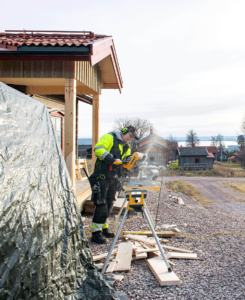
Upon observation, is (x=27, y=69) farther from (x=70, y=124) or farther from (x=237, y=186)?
(x=237, y=186)

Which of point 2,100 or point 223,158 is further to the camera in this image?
point 223,158

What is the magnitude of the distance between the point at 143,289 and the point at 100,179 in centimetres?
180

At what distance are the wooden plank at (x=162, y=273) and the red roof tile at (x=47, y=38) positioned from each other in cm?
391

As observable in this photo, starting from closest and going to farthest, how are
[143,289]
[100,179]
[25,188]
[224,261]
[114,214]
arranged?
[25,188]
[143,289]
[224,261]
[100,179]
[114,214]

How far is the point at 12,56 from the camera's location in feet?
16.0

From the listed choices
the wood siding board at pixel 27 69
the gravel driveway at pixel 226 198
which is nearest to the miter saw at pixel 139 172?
the wood siding board at pixel 27 69

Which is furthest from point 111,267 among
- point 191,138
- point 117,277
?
point 191,138

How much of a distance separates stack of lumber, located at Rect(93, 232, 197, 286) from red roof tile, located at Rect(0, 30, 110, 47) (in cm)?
367

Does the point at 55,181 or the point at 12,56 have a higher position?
the point at 12,56

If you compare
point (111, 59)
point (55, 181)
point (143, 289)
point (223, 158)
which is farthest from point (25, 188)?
point (223, 158)

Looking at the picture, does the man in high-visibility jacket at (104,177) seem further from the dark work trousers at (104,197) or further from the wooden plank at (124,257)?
the wooden plank at (124,257)

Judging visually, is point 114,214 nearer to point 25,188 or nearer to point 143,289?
point 143,289

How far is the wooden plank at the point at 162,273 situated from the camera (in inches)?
109

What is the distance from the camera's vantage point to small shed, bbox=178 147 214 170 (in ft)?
142
